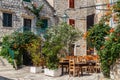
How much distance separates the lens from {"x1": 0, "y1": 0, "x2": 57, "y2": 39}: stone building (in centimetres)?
2345

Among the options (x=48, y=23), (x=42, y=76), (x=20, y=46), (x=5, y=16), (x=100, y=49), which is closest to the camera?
(x=100, y=49)

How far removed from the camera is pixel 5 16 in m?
23.7

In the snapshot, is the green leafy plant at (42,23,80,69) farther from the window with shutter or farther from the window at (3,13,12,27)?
the window with shutter

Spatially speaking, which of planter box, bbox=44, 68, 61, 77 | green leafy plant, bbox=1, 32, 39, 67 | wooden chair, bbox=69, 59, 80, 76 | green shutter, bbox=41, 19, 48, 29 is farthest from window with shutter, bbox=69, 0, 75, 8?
wooden chair, bbox=69, 59, 80, 76

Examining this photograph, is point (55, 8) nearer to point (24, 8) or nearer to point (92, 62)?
point (24, 8)

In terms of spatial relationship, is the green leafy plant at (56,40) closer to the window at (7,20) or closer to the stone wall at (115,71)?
the window at (7,20)

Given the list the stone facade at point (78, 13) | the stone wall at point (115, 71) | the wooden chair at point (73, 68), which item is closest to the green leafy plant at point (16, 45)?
the wooden chair at point (73, 68)

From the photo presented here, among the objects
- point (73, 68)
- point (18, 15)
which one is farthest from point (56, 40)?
point (18, 15)

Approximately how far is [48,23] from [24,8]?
3567mm

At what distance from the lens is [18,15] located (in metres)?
24.9

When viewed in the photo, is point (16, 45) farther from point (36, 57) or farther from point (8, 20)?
point (8, 20)

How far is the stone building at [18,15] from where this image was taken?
23448 mm

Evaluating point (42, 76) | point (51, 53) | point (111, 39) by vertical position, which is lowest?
point (42, 76)

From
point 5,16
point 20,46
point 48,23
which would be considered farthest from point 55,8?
point 20,46
